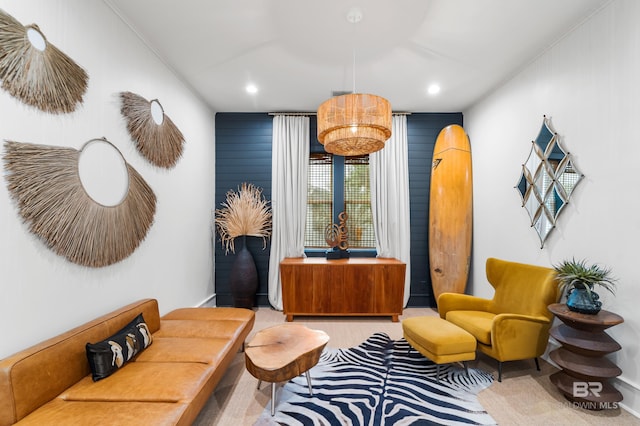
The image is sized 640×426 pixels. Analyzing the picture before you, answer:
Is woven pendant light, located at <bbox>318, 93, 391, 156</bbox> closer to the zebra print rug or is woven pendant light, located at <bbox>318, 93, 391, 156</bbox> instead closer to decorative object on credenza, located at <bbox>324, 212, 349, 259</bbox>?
decorative object on credenza, located at <bbox>324, 212, 349, 259</bbox>

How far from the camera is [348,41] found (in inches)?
110

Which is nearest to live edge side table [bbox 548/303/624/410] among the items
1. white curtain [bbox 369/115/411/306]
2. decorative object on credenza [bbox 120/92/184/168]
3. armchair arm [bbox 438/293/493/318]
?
armchair arm [bbox 438/293/493/318]

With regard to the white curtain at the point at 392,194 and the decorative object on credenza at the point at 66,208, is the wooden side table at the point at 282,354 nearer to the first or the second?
the decorative object on credenza at the point at 66,208

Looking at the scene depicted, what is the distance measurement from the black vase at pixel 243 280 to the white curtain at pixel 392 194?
1915 mm

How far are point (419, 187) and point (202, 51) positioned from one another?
342 centimetres

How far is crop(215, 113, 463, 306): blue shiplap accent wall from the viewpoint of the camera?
4.61 meters

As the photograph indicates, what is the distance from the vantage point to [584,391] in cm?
215

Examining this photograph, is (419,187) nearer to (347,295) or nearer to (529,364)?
(347,295)

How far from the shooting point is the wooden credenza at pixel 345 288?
3.96 meters

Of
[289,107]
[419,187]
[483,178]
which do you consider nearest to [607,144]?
[483,178]

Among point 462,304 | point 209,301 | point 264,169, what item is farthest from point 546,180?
point 209,301

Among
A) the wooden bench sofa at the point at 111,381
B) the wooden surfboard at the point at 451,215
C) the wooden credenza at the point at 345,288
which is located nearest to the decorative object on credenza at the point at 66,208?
the wooden bench sofa at the point at 111,381

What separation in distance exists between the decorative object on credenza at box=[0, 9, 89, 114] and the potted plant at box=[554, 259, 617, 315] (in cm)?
379

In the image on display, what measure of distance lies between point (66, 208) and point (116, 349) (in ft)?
3.15
